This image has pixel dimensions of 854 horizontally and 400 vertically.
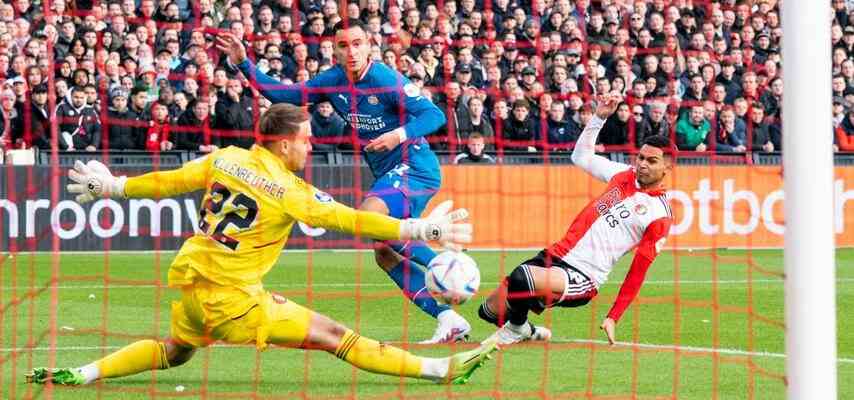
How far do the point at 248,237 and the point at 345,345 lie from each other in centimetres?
74

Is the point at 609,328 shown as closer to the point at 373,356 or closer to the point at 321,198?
the point at 373,356

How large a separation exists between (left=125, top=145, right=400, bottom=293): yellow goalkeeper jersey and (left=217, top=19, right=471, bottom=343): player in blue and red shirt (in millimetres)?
2393

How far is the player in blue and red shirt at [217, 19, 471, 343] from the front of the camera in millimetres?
10195

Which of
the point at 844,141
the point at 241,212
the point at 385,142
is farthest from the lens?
the point at 844,141

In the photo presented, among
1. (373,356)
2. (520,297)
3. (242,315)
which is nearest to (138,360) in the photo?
(242,315)

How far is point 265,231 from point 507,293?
2.57 m

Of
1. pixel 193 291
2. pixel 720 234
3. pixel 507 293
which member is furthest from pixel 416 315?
pixel 720 234

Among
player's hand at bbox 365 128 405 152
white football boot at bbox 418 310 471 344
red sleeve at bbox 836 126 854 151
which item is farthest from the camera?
red sleeve at bbox 836 126 854 151

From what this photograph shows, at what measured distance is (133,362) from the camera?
8.22m

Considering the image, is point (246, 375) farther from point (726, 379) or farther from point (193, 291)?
point (726, 379)

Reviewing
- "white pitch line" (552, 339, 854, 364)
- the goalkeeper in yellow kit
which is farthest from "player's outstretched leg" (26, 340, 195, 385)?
→ "white pitch line" (552, 339, 854, 364)

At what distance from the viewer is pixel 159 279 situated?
15.5 meters

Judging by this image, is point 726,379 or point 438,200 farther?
point 438,200

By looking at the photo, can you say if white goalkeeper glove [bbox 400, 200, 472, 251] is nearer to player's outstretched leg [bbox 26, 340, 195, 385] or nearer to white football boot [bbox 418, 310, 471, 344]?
player's outstretched leg [bbox 26, 340, 195, 385]
